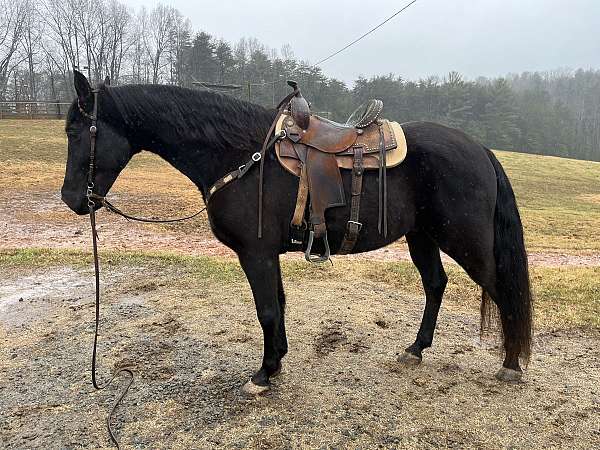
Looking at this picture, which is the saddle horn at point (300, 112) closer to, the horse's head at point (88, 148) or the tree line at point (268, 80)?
the horse's head at point (88, 148)

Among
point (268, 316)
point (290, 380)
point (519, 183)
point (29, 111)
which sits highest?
point (29, 111)

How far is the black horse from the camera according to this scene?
316cm

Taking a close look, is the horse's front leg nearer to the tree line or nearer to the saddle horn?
the saddle horn

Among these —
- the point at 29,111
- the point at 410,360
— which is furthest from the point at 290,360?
the point at 29,111

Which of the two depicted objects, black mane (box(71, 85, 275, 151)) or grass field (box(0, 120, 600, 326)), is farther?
grass field (box(0, 120, 600, 326))

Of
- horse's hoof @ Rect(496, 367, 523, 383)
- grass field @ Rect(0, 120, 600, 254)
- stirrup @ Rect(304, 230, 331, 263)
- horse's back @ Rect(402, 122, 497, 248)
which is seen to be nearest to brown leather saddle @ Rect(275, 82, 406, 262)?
stirrup @ Rect(304, 230, 331, 263)

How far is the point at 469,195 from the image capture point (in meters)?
3.33

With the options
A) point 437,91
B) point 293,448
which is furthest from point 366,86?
point 293,448

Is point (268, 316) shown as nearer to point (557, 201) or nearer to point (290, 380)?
point (290, 380)

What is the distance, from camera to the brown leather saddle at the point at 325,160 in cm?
317

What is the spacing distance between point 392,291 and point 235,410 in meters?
3.18

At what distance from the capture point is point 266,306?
10.8 ft

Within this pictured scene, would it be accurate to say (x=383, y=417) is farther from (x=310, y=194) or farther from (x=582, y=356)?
(x=582, y=356)

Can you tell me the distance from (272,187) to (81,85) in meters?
1.38
